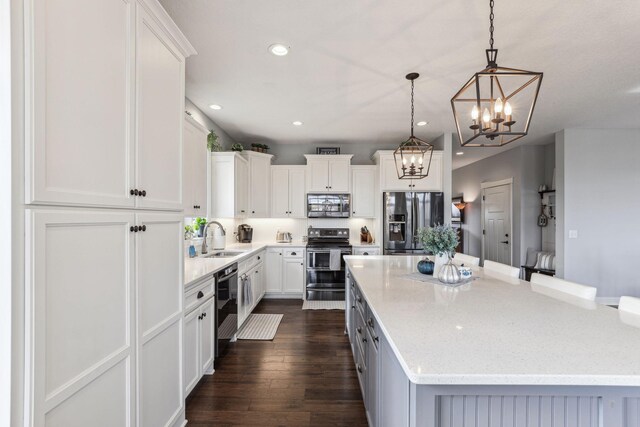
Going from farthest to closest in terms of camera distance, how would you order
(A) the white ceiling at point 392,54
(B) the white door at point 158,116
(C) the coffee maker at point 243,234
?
(C) the coffee maker at point 243,234
(A) the white ceiling at point 392,54
(B) the white door at point 158,116

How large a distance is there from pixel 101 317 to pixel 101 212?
41 centimetres

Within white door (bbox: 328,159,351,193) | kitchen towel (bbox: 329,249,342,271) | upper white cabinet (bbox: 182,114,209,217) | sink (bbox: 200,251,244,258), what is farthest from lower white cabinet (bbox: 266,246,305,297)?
upper white cabinet (bbox: 182,114,209,217)

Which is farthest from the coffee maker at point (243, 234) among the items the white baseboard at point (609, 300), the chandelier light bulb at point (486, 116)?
the white baseboard at point (609, 300)

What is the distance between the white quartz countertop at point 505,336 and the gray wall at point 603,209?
3.87m

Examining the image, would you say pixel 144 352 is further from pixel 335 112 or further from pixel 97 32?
pixel 335 112

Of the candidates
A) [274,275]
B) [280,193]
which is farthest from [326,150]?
[274,275]

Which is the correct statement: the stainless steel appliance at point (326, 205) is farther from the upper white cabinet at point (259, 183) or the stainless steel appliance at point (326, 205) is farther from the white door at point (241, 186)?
the white door at point (241, 186)

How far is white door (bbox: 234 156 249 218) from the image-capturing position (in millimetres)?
4117

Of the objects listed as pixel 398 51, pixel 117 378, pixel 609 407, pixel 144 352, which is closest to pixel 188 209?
pixel 144 352

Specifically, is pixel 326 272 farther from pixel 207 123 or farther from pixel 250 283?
pixel 207 123

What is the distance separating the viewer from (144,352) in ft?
4.58

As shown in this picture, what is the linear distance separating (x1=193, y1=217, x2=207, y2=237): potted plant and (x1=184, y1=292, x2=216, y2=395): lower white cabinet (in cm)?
133

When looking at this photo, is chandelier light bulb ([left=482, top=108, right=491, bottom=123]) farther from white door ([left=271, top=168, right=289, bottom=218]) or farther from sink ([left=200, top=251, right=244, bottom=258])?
white door ([left=271, top=168, right=289, bottom=218])

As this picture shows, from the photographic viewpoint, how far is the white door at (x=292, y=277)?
467cm
